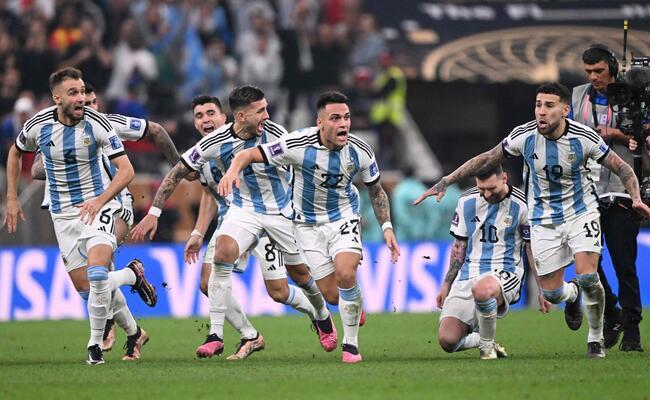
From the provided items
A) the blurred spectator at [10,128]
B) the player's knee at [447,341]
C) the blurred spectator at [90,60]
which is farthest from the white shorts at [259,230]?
the blurred spectator at [90,60]

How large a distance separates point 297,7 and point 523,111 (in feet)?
14.9

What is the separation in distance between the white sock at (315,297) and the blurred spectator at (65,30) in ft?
39.2

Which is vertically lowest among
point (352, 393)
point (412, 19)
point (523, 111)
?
point (352, 393)

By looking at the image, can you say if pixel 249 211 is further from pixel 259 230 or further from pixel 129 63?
pixel 129 63

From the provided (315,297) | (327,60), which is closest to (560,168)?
(315,297)

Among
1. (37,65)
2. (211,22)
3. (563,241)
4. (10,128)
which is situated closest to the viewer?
(563,241)

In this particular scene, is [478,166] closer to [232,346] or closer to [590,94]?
[590,94]

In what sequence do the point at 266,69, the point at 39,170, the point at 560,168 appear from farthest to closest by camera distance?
the point at 266,69 → the point at 39,170 → the point at 560,168

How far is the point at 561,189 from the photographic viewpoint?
1185cm

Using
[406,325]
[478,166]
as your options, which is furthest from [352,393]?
[406,325]

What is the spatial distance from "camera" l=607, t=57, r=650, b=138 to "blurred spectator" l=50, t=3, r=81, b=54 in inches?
527

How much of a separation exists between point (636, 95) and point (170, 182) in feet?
13.7

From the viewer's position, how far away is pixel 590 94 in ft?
41.5

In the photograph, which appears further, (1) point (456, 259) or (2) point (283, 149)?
(1) point (456, 259)
